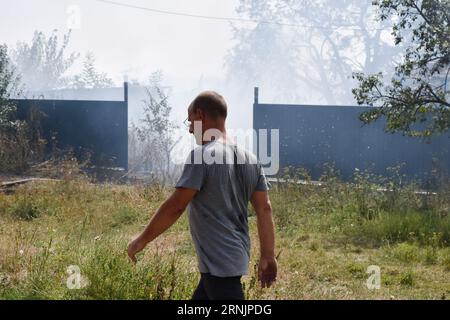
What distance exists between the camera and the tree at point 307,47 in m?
23.0

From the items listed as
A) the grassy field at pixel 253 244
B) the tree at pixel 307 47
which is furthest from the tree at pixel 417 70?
the tree at pixel 307 47

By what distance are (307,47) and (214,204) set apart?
893 inches

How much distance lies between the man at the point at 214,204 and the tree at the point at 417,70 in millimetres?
5247

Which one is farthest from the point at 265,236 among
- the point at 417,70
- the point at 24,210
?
the point at 417,70

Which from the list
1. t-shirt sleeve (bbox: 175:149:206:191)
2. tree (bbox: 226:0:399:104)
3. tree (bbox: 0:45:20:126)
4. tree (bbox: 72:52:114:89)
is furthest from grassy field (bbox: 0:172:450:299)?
tree (bbox: 72:52:114:89)

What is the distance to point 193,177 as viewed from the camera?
2918mm

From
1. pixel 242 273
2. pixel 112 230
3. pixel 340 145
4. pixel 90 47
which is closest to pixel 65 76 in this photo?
pixel 90 47

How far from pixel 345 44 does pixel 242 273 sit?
23686 millimetres

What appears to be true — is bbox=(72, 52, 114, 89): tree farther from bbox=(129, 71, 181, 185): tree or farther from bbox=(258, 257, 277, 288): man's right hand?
bbox=(258, 257, 277, 288): man's right hand

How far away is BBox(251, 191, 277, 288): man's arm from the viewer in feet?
10.5

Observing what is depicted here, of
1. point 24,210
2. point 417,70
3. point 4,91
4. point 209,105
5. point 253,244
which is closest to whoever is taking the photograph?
point 209,105

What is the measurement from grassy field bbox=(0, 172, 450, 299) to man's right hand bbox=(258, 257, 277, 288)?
75cm

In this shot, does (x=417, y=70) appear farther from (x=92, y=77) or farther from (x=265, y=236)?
(x=92, y=77)

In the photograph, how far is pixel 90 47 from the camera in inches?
997
